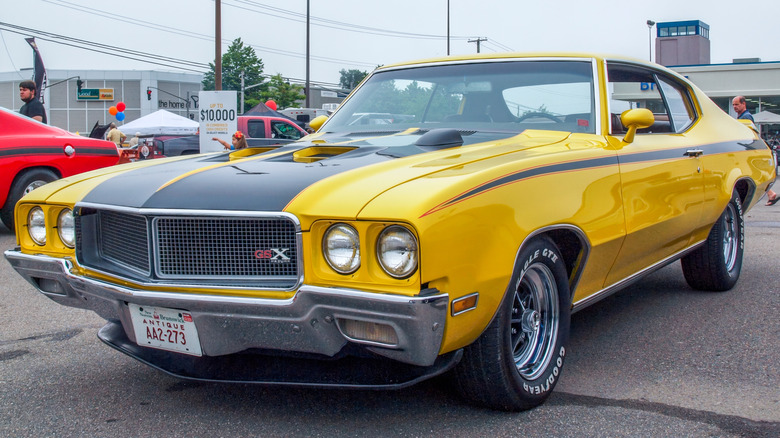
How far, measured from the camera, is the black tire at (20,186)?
8.22 metres

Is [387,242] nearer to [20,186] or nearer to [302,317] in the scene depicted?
[302,317]

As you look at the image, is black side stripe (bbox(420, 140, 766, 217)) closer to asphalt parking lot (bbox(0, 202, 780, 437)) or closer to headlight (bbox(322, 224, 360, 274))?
headlight (bbox(322, 224, 360, 274))

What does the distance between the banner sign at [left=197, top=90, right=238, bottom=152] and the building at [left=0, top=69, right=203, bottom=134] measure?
61172 millimetres

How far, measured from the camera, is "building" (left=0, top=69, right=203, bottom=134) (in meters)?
75.3

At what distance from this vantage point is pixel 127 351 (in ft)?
10.2

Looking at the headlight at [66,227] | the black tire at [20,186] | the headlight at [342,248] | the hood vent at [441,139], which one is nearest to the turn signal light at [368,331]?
the headlight at [342,248]

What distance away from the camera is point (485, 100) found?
411 centimetres

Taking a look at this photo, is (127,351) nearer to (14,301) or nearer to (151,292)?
(151,292)

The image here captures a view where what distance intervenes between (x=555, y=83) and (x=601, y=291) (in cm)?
111

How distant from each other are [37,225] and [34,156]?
5580mm

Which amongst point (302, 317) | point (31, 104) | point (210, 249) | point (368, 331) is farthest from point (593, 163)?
point (31, 104)

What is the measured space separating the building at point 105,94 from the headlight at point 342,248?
74.6 m

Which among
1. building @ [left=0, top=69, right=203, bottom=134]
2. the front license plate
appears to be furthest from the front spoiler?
building @ [left=0, top=69, right=203, bottom=134]

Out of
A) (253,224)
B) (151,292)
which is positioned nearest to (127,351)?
(151,292)
